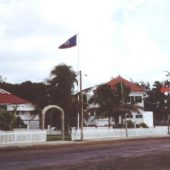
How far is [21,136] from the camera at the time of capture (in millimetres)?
32281

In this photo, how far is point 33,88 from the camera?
89.5 meters

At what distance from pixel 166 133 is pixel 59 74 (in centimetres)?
1439

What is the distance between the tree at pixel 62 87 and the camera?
171 feet

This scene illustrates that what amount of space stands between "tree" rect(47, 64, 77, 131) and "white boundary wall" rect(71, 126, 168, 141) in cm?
733

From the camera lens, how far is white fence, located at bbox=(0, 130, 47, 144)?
1220 inches

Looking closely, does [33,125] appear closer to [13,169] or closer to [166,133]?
[166,133]

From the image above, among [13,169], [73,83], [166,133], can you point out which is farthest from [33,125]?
[13,169]

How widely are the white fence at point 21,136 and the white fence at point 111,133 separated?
14.4 feet

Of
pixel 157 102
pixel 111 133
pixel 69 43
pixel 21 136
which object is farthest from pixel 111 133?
pixel 157 102

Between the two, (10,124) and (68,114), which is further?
(68,114)

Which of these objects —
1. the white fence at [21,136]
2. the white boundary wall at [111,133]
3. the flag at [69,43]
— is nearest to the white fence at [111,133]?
the white boundary wall at [111,133]

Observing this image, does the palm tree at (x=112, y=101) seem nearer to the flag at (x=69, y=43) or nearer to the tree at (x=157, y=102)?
the flag at (x=69, y=43)

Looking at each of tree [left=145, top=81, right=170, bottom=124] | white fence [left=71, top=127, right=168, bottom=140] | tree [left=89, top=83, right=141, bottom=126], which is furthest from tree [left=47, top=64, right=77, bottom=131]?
tree [left=145, top=81, right=170, bottom=124]

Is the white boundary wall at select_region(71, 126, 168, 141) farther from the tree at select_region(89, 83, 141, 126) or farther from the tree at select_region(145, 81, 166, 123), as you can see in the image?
the tree at select_region(145, 81, 166, 123)
